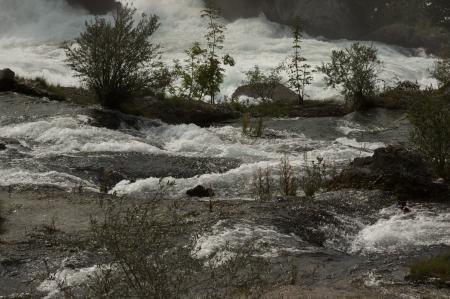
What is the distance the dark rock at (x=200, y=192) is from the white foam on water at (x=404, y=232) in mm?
2592

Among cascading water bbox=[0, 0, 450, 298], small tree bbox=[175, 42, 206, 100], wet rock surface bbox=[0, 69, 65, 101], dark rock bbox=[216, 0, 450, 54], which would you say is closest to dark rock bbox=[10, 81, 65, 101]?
Answer: wet rock surface bbox=[0, 69, 65, 101]

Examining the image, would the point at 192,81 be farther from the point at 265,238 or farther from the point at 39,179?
the point at 265,238

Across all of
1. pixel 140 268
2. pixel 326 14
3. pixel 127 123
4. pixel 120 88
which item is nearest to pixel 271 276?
pixel 140 268

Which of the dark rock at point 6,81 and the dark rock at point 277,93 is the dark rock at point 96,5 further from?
the dark rock at point 6,81

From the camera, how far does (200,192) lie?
9000 millimetres

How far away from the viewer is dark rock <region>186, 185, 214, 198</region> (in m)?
8.96

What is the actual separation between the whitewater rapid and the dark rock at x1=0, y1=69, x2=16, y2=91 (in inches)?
359

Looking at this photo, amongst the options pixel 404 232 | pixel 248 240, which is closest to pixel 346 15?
pixel 404 232

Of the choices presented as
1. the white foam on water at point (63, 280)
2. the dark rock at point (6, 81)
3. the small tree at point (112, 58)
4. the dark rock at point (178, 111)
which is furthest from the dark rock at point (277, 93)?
the white foam on water at point (63, 280)

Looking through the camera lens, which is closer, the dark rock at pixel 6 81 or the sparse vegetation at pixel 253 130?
the sparse vegetation at pixel 253 130

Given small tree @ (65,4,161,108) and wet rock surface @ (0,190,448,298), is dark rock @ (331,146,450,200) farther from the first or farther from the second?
small tree @ (65,4,161,108)

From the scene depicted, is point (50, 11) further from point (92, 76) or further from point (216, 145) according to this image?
point (216, 145)

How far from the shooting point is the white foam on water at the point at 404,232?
21.1 ft

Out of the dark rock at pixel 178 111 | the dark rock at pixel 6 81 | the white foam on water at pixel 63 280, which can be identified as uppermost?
the dark rock at pixel 6 81
